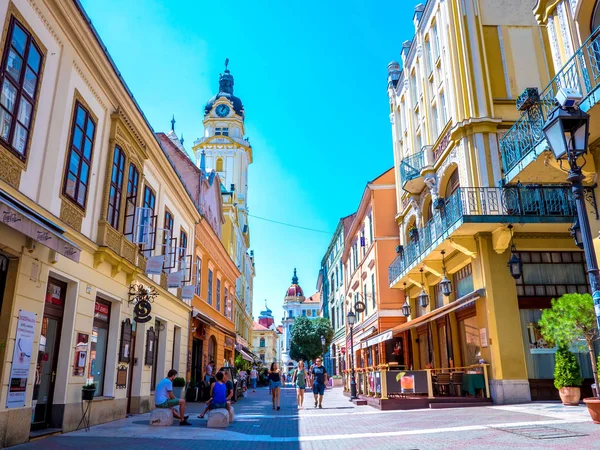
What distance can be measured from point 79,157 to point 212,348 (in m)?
17.6

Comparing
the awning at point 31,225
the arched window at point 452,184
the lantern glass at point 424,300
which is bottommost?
the awning at point 31,225

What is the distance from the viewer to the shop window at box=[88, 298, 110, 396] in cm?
1169

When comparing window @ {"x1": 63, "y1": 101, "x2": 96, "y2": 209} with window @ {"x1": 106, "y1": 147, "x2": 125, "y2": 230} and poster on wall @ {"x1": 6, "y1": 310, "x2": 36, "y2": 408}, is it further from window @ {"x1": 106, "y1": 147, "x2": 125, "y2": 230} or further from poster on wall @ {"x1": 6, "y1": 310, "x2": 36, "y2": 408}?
poster on wall @ {"x1": 6, "y1": 310, "x2": 36, "y2": 408}

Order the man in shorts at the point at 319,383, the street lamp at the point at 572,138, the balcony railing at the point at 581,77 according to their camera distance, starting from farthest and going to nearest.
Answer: the man in shorts at the point at 319,383
the balcony railing at the point at 581,77
the street lamp at the point at 572,138

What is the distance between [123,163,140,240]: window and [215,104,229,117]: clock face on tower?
57136 millimetres

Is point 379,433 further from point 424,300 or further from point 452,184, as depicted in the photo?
point 452,184

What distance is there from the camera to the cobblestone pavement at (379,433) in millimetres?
7895

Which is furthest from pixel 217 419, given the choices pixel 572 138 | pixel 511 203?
pixel 511 203

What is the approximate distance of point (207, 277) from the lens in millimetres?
24625

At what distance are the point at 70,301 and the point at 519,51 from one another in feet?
54.5

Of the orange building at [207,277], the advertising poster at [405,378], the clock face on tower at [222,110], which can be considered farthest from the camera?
the clock face on tower at [222,110]

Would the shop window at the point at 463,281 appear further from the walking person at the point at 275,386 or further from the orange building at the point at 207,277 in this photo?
the orange building at the point at 207,277

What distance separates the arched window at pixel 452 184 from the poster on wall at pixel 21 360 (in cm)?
1391

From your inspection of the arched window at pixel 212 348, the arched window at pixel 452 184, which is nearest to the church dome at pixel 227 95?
the arched window at pixel 212 348
